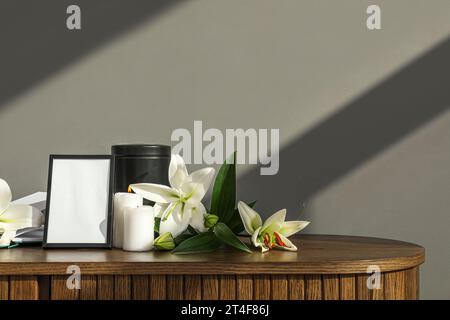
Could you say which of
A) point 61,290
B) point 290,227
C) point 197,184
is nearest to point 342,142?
point 290,227

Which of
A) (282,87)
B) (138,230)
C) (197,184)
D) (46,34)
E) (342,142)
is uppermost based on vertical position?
(46,34)

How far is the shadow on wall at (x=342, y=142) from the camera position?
150cm

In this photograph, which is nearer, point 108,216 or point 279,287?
point 279,287

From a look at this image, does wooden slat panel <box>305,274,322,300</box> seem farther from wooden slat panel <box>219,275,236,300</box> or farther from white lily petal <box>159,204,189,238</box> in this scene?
white lily petal <box>159,204,189,238</box>

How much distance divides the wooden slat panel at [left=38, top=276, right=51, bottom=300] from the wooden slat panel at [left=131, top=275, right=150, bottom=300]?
164 mm

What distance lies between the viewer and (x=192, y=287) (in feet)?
3.26

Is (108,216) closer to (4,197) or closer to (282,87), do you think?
(4,197)

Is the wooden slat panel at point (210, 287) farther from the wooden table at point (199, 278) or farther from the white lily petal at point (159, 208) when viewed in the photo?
the white lily petal at point (159, 208)

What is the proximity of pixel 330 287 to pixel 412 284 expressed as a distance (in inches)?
8.0

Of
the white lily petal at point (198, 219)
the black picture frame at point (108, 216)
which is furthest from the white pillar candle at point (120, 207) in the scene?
the white lily petal at point (198, 219)

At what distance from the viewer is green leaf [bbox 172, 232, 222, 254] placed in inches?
42.7
